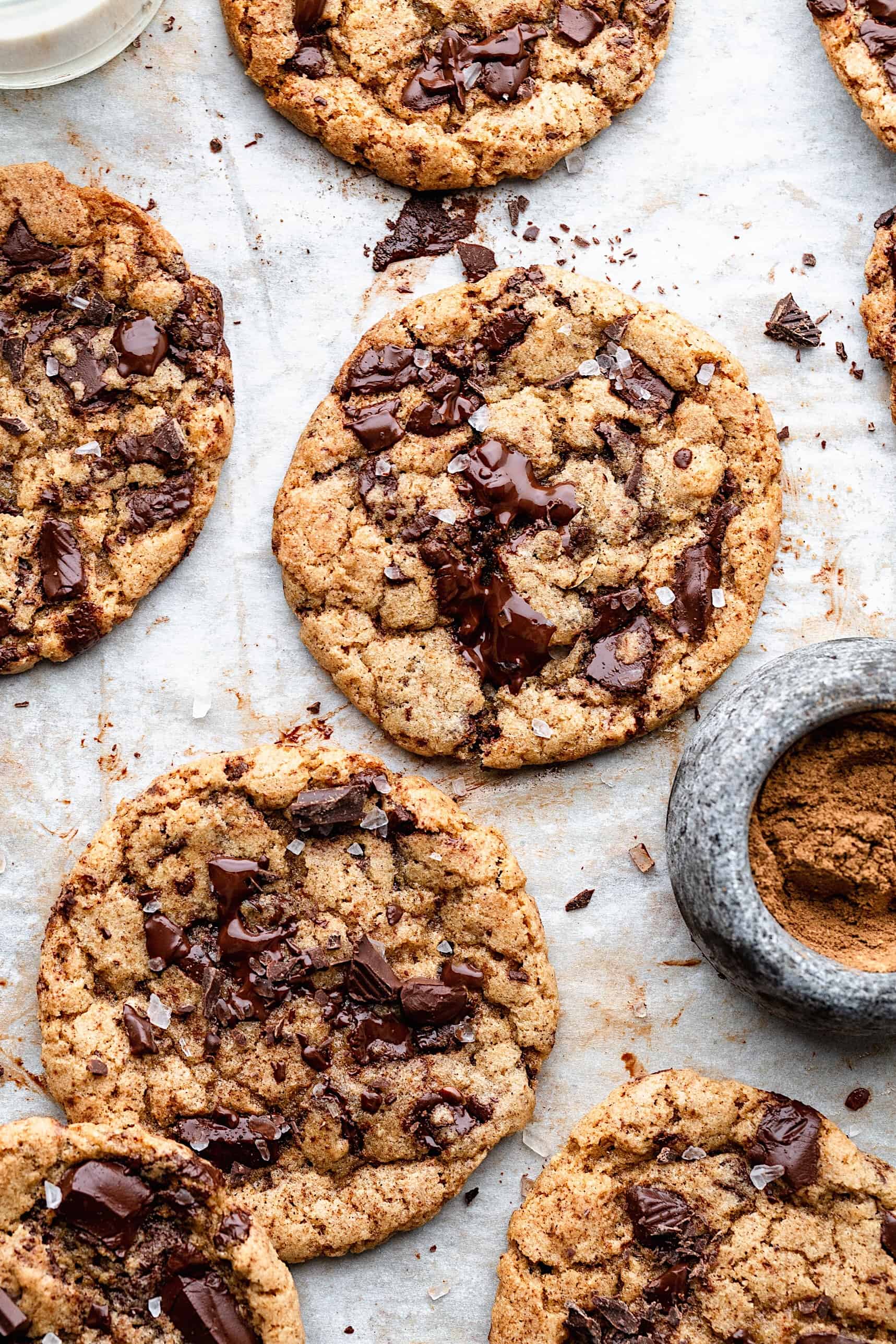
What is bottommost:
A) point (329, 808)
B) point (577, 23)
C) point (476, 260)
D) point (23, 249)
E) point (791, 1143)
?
point (791, 1143)

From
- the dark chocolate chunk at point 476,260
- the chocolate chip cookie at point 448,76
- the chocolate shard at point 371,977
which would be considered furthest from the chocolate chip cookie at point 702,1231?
the chocolate chip cookie at point 448,76

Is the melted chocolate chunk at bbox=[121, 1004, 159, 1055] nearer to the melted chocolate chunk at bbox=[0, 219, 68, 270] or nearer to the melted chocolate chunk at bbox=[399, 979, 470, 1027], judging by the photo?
the melted chocolate chunk at bbox=[399, 979, 470, 1027]

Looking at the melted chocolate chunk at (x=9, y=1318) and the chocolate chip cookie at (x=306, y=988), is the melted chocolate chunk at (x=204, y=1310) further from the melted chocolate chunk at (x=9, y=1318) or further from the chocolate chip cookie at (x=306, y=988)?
the melted chocolate chunk at (x=9, y=1318)

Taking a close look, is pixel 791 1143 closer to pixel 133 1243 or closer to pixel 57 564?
pixel 133 1243

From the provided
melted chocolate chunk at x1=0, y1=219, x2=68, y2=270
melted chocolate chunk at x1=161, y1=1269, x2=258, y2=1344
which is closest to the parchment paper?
melted chocolate chunk at x1=0, y1=219, x2=68, y2=270

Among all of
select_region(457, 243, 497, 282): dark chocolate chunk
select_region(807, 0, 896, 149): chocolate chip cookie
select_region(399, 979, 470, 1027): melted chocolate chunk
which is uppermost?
select_region(807, 0, 896, 149): chocolate chip cookie

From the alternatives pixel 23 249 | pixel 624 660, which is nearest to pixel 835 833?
pixel 624 660

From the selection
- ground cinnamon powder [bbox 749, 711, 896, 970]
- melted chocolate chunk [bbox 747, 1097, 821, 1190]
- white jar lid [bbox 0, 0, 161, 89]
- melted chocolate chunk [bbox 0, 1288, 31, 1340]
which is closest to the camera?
melted chocolate chunk [bbox 0, 1288, 31, 1340]
